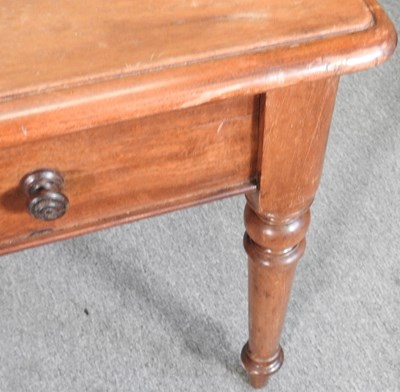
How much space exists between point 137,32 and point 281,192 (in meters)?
0.20

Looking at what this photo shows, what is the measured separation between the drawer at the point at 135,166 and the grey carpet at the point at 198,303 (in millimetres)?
455

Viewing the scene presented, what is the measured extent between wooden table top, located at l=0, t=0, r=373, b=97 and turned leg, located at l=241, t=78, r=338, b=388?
0.05 metres

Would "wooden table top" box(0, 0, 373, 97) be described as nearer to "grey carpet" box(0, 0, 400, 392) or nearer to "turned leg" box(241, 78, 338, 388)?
"turned leg" box(241, 78, 338, 388)

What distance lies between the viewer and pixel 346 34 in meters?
0.50

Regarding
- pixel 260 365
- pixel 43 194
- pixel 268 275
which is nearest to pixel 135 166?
pixel 43 194

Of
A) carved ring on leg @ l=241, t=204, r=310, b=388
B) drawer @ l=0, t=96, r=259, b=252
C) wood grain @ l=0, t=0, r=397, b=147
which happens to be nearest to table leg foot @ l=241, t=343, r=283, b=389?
carved ring on leg @ l=241, t=204, r=310, b=388

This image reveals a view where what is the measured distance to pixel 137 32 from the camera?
20.2 inches

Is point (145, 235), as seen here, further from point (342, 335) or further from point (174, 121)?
point (174, 121)

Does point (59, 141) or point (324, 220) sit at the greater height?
point (59, 141)

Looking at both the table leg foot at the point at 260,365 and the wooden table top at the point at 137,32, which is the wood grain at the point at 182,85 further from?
the table leg foot at the point at 260,365

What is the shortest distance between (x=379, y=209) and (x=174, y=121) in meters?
0.71

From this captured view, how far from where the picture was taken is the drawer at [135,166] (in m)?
0.52

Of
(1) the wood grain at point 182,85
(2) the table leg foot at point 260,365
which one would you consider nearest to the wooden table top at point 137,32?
(1) the wood grain at point 182,85

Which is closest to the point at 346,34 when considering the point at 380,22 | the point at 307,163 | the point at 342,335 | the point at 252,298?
the point at 380,22
